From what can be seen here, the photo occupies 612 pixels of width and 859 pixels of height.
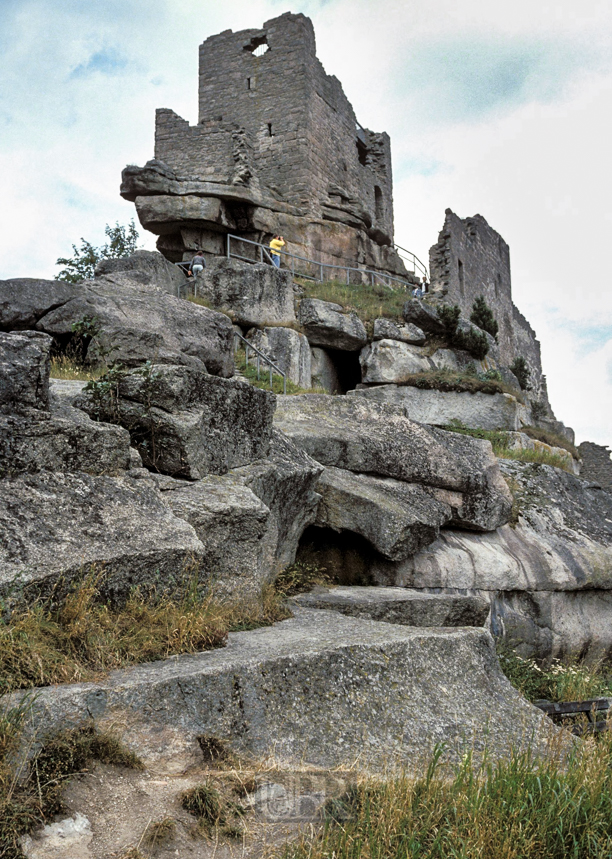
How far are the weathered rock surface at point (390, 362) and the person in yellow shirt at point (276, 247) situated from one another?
13.8 feet

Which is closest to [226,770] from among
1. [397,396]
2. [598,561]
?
[598,561]

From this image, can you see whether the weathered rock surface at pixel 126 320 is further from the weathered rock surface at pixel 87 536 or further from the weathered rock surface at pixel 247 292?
the weathered rock surface at pixel 247 292

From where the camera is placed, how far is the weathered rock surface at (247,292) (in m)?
15.2

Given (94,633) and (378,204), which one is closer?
(94,633)

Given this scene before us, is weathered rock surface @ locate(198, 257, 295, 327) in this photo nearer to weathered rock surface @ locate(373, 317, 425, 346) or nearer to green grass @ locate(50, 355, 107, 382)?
weathered rock surface @ locate(373, 317, 425, 346)

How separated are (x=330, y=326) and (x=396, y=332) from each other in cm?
150

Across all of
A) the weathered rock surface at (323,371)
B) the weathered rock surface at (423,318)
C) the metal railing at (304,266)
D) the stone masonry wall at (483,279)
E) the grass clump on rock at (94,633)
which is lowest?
the grass clump on rock at (94,633)

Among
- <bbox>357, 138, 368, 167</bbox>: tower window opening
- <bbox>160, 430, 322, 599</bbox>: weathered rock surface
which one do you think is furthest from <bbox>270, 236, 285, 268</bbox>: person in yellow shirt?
<bbox>160, 430, 322, 599</bbox>: weathered rock surface

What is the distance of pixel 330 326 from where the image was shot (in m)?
16.1

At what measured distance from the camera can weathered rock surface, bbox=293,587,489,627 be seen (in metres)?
6.28

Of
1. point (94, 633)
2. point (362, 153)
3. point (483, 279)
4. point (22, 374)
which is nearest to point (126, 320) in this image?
point (22, 374)

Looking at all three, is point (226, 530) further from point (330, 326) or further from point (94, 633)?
point (330, 326)

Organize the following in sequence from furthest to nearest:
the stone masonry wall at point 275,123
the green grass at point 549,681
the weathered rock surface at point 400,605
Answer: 1. the stone masonry wall at point 275,123
2. the green grass at point 549,681
3. the weathered rock surface at point 400,605

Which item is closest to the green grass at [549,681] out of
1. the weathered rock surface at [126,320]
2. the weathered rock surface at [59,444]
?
the weathered rock surface at [59,444]
